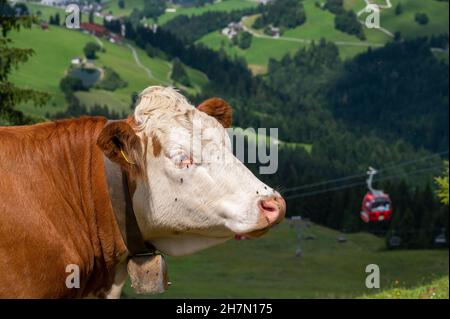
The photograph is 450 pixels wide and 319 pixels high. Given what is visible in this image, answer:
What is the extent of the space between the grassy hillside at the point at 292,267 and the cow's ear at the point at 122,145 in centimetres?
7449

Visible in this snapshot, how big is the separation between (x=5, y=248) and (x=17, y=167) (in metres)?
0.56

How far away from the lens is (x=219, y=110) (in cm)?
597

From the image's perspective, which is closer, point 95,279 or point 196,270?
point 95,279

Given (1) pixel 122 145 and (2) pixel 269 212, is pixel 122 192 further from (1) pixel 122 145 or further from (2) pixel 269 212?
(2) pixel 269 212

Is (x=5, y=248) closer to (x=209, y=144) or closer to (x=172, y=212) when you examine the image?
(x=172, y=212)

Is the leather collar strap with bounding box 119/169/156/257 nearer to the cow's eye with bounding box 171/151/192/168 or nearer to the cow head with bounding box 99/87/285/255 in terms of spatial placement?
the cow head with bounding box 99/87/285/255

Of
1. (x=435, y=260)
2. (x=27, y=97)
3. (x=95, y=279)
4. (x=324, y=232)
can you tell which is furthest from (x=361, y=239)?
(x=95, y=279)

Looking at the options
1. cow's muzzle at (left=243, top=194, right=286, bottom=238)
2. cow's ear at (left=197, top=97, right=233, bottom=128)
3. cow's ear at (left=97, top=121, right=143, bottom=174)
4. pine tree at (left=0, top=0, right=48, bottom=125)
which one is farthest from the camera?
pine tree at (left=0, top=0, right=48, bottom=125)

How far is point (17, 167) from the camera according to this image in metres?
5.38

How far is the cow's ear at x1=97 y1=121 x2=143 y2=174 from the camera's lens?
209 inches

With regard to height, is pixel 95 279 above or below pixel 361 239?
above
